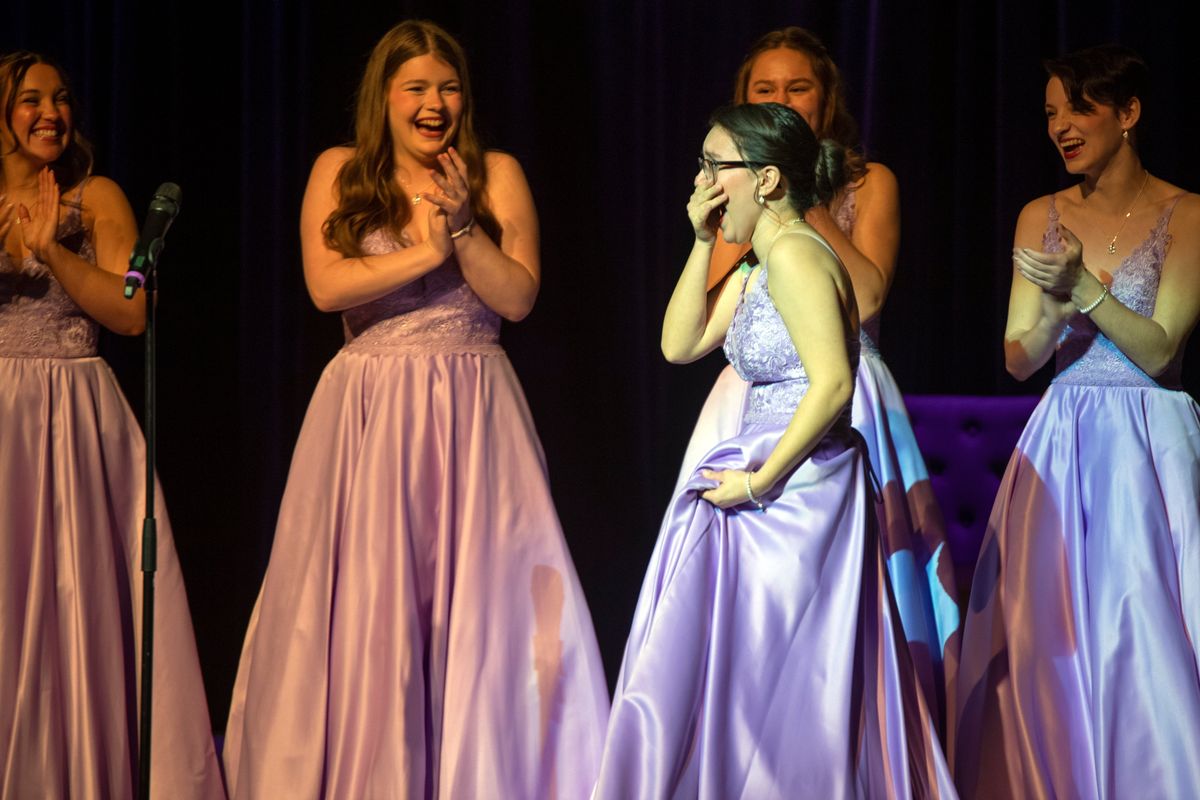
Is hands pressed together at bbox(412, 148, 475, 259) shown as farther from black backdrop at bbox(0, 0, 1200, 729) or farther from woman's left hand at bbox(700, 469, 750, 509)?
black backdrop at bbox(0, 0, 1200, 729)

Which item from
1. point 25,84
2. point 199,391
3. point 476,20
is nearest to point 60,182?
point 25,84

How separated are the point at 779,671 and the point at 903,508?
981 millimetres

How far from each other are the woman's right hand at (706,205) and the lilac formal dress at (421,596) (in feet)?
2.34

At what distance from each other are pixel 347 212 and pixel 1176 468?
2038mm

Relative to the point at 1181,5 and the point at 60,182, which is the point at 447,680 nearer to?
the point at 60,182

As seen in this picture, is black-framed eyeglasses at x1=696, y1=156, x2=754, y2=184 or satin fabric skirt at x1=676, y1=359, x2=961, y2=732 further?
satin fabric skirt at x1=676, y1=359, x2=961, y2=732

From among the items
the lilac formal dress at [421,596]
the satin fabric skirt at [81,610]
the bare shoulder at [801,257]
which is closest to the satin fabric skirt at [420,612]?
the lilac formal dress at [421,596]

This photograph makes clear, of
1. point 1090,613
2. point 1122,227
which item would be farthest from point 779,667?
point 1122,227

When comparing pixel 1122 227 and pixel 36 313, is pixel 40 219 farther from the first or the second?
pixel 1122 227

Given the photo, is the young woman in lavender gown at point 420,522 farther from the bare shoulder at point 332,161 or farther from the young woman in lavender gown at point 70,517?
the young woman in lavender gown at point 70,517

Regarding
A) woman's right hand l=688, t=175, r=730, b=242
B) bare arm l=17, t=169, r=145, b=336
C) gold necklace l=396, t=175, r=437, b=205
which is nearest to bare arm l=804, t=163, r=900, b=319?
woman's right hand l=688, t=175, r=730, b=242

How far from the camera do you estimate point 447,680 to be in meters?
3.28

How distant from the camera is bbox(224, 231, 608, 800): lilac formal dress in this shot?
3.26m

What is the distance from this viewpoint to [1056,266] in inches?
128
